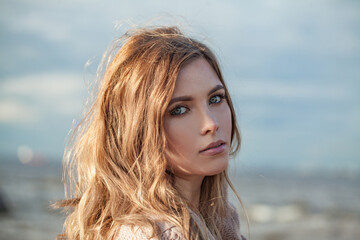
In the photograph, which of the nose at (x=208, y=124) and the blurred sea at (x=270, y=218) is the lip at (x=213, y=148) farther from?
the blurred sea at (x=270, y=218)

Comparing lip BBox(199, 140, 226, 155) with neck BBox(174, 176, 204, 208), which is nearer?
lip BBox(199, 140, 226, 155)

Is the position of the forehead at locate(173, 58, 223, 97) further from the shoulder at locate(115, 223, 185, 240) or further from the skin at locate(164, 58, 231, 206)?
the shoulder at locate(115, 223, 185, 240)

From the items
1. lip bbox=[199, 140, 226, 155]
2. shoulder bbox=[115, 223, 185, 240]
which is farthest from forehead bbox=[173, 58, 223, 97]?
shoulder bbox=[115, 223, 185, 240]

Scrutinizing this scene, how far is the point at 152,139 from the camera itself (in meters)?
2.47

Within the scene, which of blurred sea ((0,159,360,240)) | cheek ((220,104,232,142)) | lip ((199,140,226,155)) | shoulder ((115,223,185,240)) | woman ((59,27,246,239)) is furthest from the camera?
blurred sea ((0,159,360,240))

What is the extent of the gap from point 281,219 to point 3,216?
8.66 metres

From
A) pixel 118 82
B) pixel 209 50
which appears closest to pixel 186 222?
pixel 118 82

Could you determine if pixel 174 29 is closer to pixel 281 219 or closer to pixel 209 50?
pixel 209 50

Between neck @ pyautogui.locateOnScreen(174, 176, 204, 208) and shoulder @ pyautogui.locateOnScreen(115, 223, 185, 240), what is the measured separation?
488 millimetres

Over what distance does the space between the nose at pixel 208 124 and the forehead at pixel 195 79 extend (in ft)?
0.50

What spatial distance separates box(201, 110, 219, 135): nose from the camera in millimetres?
2508

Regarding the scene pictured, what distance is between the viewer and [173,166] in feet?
8.57

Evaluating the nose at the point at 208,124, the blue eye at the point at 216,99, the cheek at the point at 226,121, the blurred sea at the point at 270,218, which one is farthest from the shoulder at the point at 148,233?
the blurred sea at the point at 270,218

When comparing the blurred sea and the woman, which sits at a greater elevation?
the woman
